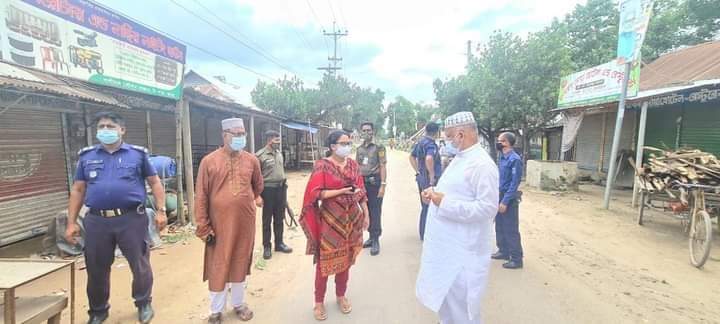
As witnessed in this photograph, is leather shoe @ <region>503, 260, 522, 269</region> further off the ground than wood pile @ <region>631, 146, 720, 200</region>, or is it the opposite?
wood pile @ <region>631, 146, 720, 200</region>

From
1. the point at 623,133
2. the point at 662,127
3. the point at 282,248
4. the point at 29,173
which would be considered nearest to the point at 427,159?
the point at 282,248

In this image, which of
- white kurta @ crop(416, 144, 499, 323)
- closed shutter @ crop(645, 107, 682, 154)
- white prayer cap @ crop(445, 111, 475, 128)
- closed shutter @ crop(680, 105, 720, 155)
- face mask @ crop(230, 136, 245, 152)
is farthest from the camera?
closed shutter @ crop(645, 107, 682, 154)

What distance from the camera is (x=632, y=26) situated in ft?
23.6

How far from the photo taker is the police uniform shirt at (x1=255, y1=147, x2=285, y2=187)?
15.9 ft

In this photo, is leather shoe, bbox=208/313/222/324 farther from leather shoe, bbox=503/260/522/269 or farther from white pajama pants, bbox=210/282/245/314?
leather shoe, bbox=503/260/522/269

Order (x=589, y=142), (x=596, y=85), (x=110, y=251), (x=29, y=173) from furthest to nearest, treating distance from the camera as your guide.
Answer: (x=589, y=142) < (x=596, y=85) < (x=29, y=173) < (x=110, y=251)

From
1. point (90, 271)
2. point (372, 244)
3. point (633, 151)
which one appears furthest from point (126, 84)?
point (633, 151)

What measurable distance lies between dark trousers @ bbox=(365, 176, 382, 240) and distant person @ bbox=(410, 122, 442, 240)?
64 cm

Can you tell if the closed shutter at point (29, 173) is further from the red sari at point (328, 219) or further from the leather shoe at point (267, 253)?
the red sari at point (328, 219)

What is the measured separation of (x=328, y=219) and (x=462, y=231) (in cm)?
117

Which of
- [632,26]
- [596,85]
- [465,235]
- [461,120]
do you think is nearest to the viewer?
[465,235]

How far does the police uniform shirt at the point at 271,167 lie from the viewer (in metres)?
4.84

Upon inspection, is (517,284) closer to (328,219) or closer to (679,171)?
(328,219)

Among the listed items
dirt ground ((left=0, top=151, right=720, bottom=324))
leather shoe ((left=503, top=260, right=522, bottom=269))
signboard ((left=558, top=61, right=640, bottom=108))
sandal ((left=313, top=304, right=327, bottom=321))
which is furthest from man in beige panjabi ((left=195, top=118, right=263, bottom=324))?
signboard ((left=558, top=61, right=640, bottom=108))
